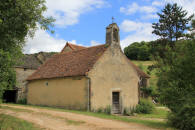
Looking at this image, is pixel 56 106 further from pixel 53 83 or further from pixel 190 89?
pixel 190 89

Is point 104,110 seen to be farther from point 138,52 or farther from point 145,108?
point 138,52

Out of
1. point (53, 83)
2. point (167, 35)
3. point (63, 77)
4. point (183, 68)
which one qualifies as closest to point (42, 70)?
point (53, 83)

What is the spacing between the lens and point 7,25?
30.0 ft

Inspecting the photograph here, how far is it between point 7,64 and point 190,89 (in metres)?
8.84

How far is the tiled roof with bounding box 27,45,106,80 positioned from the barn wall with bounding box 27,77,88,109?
0.56 meters

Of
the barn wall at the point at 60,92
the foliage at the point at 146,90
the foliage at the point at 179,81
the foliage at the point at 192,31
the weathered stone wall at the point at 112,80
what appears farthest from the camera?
the foliage at the point at 146,90

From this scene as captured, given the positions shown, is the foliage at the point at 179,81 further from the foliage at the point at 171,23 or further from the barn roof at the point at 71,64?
the foliage at the point at 171,23

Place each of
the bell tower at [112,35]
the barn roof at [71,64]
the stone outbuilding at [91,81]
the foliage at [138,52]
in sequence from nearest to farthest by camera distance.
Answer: the stone outbuilding at [91,81], the barn roof at [71,64], the bell tower at [112,35], the foliage at [138,52]

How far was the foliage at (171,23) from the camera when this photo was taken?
34.8m

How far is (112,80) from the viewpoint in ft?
63.6

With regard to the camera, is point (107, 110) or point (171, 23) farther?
point (171, 23)

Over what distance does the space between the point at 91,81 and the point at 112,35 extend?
5.42m

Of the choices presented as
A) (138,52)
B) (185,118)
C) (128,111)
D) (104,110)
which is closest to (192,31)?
(185,118)

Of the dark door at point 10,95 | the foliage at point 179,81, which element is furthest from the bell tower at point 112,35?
the dark door at point 10,95
